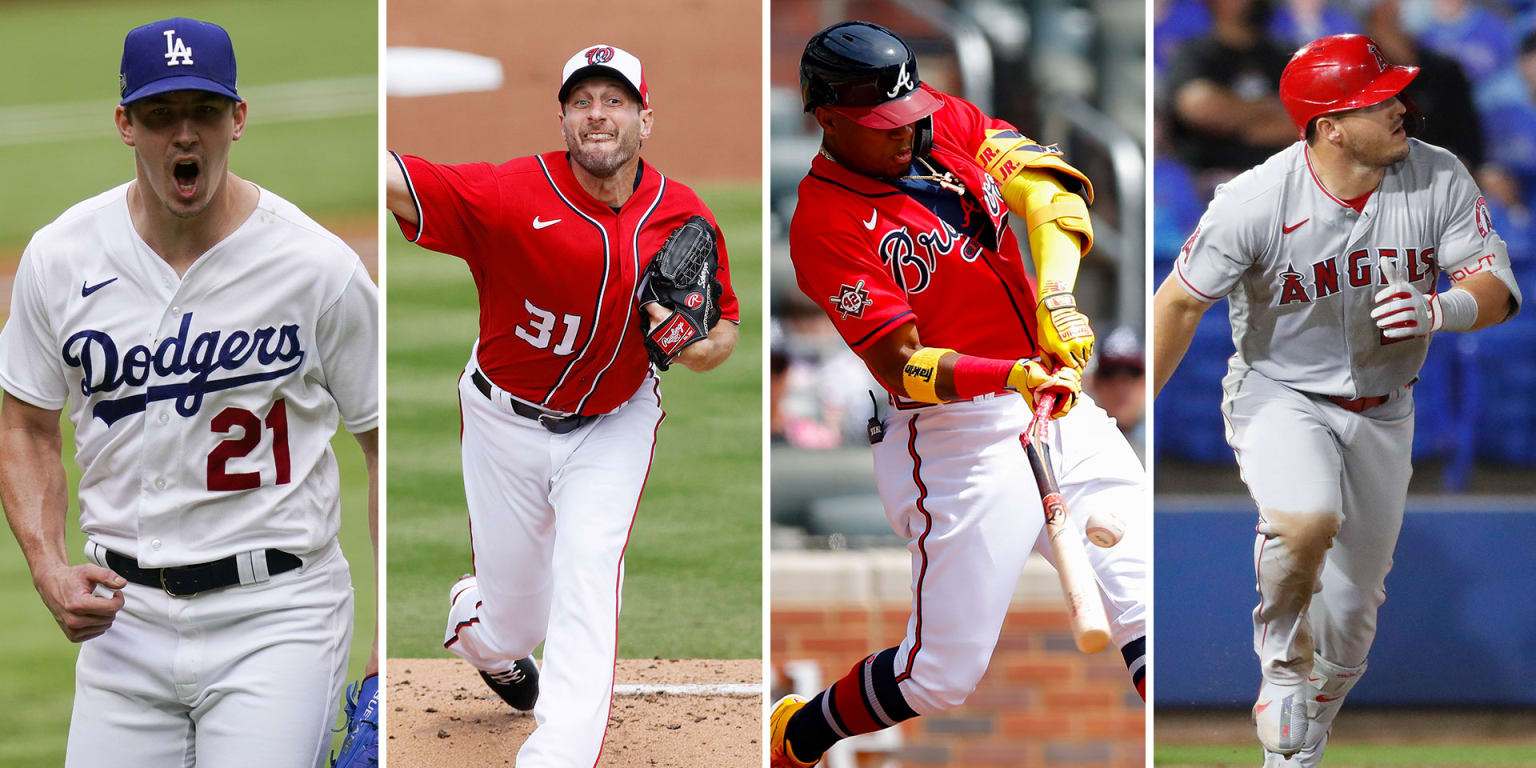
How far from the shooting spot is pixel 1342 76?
144 inches

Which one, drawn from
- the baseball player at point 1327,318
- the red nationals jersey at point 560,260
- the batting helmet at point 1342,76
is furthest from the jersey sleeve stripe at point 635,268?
the batting helmet at point 1342,76

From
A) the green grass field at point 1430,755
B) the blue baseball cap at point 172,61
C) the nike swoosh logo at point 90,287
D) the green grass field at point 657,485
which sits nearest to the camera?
the blue baseball cap at point 172,61

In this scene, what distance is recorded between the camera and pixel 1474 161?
4.23m

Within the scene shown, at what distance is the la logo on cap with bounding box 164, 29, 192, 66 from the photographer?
2932 millimetres

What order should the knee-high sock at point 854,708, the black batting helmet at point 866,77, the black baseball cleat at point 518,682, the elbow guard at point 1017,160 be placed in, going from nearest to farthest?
the black batting helmet at point 866,77
the elbow guard at point 1017,160
the knee-high sock at point 854,708
the black baseball cleat at point 518,682

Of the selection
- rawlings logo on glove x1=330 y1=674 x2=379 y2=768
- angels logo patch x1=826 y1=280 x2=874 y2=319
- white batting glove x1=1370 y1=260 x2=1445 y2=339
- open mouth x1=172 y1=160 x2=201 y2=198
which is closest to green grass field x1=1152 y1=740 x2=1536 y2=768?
white batting glove x1=1370 y1=260 x2=1445 y2=339

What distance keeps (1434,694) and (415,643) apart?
9.10 ft

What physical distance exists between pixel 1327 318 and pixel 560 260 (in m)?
1.75

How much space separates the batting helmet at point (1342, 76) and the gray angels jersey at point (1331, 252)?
5.1 inches

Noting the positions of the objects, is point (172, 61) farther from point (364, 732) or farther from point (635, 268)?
point (364, 732)

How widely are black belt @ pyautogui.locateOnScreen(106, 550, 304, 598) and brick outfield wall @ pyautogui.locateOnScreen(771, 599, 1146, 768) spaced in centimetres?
220

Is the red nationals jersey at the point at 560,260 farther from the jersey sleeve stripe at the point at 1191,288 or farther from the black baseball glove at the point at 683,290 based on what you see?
the jersey sleeve stripe at the point at 1191,288

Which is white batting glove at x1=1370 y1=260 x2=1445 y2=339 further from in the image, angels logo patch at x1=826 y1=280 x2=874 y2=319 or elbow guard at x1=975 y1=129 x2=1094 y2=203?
angels logo patch at x1=826 y1=280 x2=874 y2=319

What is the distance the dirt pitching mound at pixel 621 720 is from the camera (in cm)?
373
